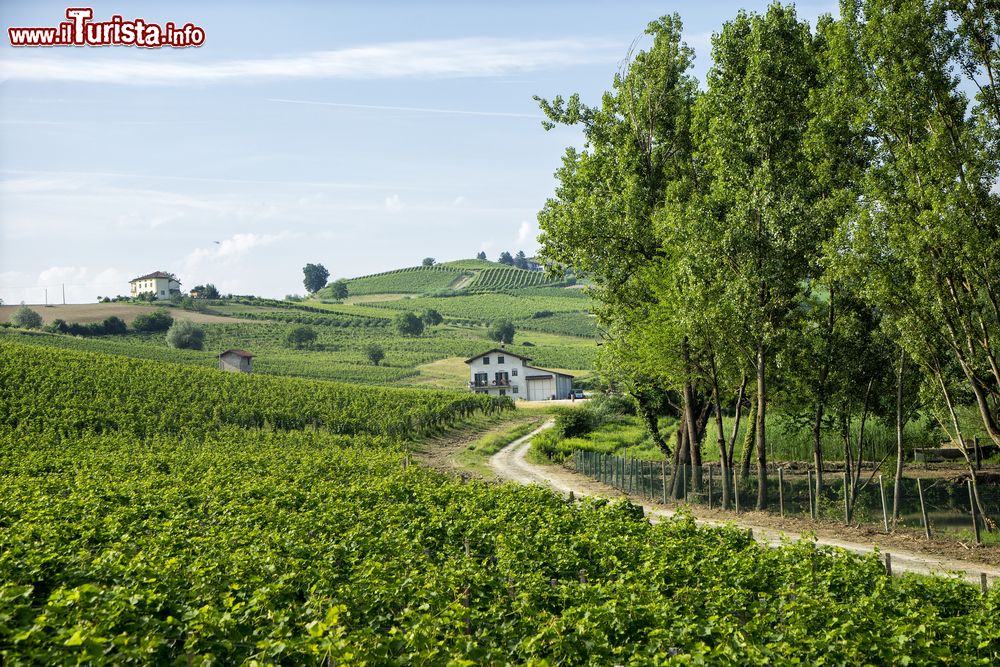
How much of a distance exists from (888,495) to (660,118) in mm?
18206

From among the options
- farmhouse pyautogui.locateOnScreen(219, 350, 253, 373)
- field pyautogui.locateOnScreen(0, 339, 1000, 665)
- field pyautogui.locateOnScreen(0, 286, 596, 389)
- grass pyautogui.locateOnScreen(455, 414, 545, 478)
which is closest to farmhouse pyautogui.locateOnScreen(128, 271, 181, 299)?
field pyautogui.locateOnScreen(0, 286, 596, 389)

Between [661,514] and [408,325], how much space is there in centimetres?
13082

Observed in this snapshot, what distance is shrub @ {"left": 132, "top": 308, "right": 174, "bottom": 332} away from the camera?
12851 centimetres

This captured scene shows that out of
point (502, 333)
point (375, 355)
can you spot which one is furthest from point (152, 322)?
point (502, 333)

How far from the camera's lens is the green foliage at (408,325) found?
509 ft

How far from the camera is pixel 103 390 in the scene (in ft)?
173

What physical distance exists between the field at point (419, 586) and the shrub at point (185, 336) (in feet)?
310

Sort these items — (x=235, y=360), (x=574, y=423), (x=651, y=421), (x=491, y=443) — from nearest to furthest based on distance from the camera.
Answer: (x=651, y=421), (x=574, y=423), (x=491, y=443), (x=235, y=360)

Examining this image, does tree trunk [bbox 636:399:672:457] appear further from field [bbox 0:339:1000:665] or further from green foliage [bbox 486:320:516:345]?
green foliage [bbox 486:320:516:345]

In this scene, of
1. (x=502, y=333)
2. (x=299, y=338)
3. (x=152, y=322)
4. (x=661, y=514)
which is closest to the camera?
(x=661, y=514)

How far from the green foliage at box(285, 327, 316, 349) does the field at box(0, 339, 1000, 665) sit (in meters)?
103

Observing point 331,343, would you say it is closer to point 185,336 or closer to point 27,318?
point 185,336

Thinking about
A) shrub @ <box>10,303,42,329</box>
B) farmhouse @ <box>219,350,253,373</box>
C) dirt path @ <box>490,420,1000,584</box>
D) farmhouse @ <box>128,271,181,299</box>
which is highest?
farmhouse @ <box>128,271,181,299</box>

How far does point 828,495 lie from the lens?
94.7 ft
